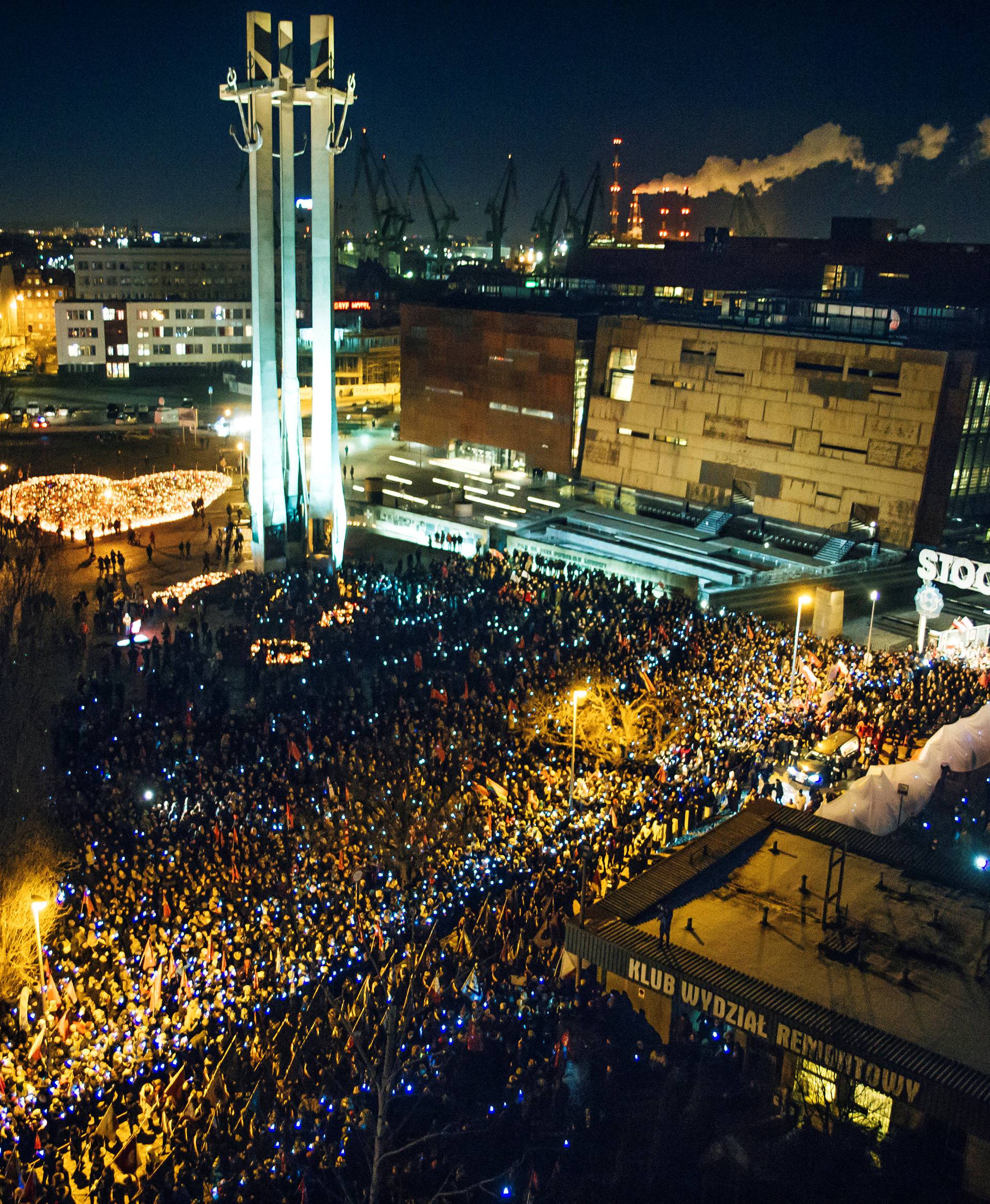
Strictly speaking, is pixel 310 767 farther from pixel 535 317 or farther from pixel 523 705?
pixel 535 317

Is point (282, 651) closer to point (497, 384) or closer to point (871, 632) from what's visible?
point (871, 632)

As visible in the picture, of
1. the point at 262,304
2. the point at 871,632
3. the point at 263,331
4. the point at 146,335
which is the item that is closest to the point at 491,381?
the point at 262,304

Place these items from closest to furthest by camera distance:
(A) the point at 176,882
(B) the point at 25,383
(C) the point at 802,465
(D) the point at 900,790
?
1. (A) the point at 176,882
2. (D) the point at 900,790
3. (C) the point at 802,465
4. (B) the point at 25,383

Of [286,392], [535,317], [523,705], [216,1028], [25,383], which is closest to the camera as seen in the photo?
[216,1028]

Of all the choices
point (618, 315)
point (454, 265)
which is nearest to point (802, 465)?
point (618, 315)

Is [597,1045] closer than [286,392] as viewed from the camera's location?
Yes

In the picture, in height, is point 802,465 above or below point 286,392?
below

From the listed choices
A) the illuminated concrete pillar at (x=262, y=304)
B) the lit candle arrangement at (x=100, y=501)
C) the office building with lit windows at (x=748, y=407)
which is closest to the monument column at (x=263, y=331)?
the illuminated concrete pillar at (x=262, y=304)

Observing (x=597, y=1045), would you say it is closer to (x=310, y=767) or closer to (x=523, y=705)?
(x=310, y=767)
